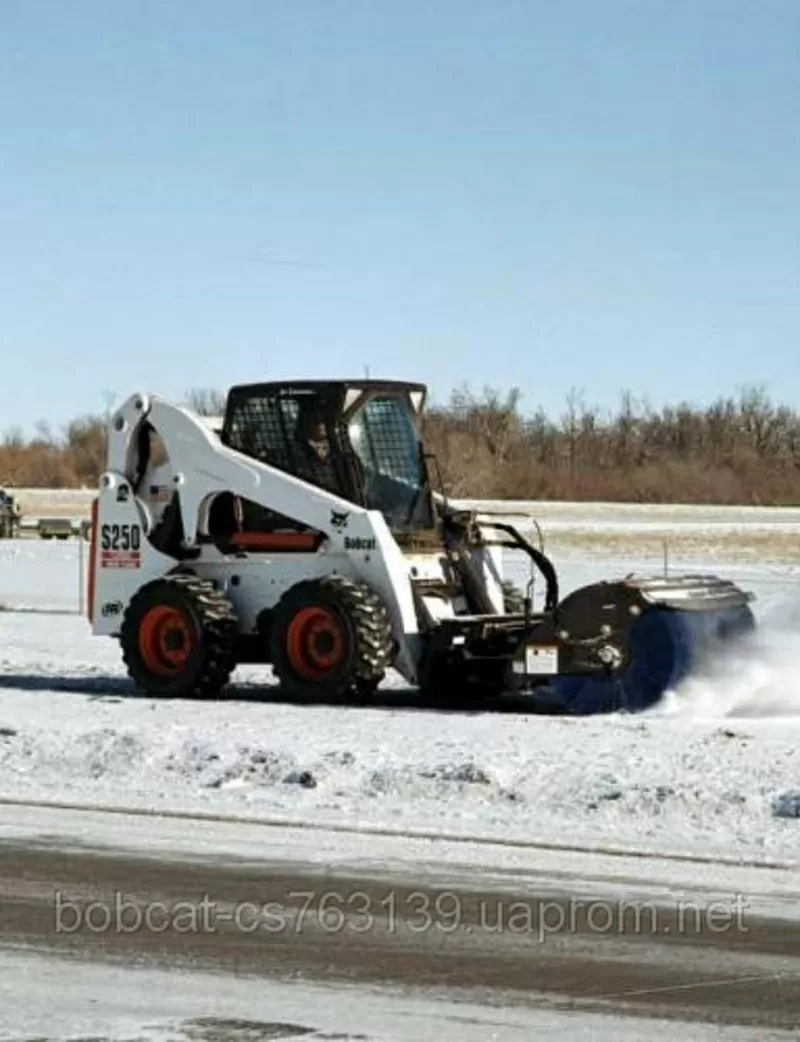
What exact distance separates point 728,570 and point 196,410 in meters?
25.5

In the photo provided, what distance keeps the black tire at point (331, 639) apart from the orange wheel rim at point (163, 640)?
0.88 meters

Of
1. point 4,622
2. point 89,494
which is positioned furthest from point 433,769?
point 89,494

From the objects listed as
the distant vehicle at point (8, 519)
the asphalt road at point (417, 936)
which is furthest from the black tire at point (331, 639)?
the distant vehicle at point (8, 519)

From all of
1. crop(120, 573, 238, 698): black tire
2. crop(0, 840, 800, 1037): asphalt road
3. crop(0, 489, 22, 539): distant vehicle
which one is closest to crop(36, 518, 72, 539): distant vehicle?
crop(0, 489, 22, 539): distant vehicle

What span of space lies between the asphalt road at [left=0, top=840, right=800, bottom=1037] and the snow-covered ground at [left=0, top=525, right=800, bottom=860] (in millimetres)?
1652

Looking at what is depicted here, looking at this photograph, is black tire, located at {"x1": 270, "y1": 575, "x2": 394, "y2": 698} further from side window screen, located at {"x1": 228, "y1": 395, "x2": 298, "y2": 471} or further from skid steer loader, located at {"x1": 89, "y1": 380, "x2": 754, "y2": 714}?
side window screen, located at {"x1": 228, "y1": 395, "x2": 298, "y2": 471}

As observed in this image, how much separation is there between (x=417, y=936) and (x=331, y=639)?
8536 millimetres

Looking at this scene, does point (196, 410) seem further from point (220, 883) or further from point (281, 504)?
point (220, 883)

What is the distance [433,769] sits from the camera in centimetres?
1369

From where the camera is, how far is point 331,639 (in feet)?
58.5

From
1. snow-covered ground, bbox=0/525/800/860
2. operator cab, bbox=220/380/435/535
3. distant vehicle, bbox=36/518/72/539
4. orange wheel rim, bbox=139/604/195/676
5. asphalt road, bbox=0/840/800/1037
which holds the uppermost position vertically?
operator cab, bbox=220/380/435/535

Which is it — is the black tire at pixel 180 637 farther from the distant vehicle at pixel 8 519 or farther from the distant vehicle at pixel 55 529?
the distant vehicle at pixel 8 519

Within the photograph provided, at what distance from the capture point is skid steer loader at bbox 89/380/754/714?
1733 cm

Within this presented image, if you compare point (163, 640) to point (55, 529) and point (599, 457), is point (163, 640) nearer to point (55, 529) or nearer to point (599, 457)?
point (55, 529)
